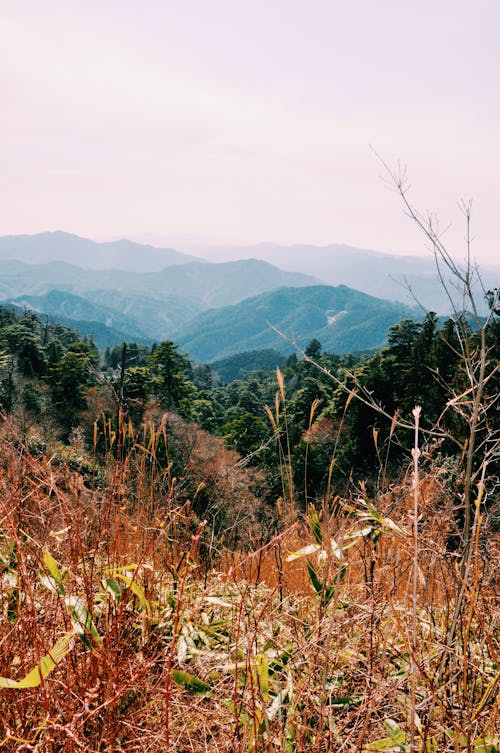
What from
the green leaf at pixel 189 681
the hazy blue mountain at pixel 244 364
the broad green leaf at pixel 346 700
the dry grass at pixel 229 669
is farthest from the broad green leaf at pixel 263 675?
the hazy blue mountain at pixel 244 364

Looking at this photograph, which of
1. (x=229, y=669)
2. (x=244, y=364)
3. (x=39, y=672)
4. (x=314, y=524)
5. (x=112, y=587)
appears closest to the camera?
(x=39, y=672)

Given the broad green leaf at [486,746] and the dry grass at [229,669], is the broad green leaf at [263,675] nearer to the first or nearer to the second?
the dry grass at [229,669]

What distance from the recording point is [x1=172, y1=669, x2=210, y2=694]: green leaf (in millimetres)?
1057

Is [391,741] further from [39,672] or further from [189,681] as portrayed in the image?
[39,672]

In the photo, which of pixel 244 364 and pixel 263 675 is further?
pixel 244 364

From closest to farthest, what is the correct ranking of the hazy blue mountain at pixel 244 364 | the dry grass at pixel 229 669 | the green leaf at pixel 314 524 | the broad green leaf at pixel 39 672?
the broad green leaf at pixel 39 672
the dry grass at pixel 229 669
the green leaf at pixel 314 524
the hazy blue mountain at pixel 244 364

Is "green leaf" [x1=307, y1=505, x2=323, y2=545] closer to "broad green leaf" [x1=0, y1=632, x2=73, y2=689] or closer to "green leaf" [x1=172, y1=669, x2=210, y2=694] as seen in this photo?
"green leaf" [x1=172, y1=669, x2=210, y2=694]

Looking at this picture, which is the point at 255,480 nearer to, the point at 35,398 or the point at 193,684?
the point at 35,398

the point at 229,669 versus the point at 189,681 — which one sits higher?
the point at 189,681

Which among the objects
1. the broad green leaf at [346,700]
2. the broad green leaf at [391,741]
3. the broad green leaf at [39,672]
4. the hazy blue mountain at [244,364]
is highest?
the broad green leaf at [39,672]

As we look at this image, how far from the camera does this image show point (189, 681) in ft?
3.53

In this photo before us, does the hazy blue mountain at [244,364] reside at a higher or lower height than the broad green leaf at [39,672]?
lower

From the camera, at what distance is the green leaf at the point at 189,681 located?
3.47ft

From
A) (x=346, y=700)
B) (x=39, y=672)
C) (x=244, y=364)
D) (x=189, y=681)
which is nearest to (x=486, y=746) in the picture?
(x=346, y=700)
